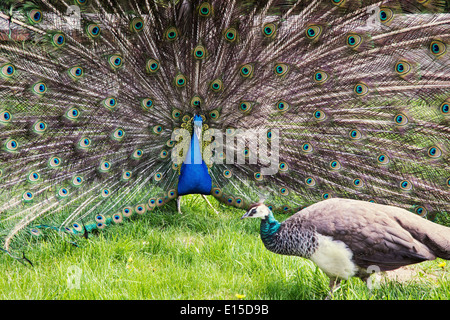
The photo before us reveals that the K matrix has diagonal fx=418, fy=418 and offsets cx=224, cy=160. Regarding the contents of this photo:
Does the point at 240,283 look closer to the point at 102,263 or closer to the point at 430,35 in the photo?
the point at 102,263

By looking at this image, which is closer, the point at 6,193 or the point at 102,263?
the point at 102,263

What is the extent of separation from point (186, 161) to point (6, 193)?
5.11ft

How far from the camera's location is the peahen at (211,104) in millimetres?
3373

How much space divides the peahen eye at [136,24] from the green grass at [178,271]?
5.69 ft

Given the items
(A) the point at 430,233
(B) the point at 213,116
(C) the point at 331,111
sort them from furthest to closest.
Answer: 1. (B) the point at 213,116
2. (C) the point at 331,111
3. (A) the point at 430,233

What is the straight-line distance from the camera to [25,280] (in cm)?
285

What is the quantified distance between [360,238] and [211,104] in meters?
2.05

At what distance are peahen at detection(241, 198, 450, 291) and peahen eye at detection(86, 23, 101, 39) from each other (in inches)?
83.9

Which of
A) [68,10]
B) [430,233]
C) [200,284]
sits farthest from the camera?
[68,10]

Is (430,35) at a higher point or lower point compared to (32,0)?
lower

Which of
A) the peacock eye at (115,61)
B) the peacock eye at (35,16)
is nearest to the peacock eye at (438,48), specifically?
the peacock eye at (115,61)

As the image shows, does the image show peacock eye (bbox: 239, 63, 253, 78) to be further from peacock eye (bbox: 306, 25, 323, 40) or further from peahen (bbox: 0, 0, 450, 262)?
peacock eye (bbox: 306, 25, 323, 40)

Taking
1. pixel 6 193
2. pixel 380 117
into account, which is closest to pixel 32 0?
pixel 6 193

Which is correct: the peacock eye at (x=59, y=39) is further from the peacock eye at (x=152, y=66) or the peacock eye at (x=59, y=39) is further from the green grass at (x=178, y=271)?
the green grass at (x=178, y=271)
